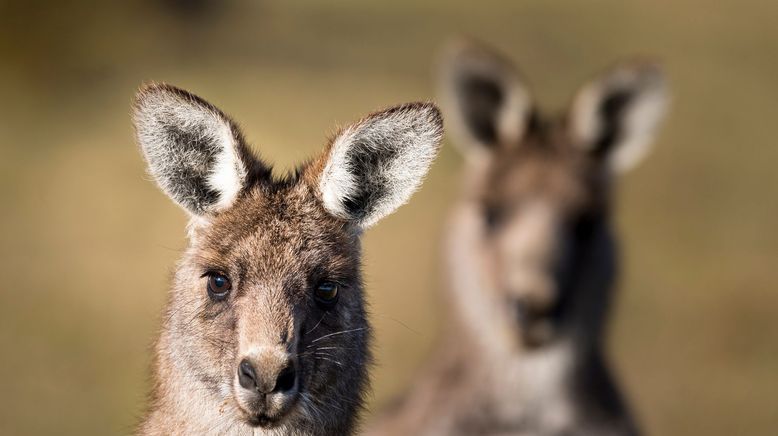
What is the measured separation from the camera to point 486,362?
7941mm

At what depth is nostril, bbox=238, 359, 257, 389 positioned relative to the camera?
3799mm

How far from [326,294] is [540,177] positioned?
3994 mm

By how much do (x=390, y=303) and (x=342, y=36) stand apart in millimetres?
5441

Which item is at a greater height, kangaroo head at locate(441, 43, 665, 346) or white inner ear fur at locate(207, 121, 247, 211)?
white inner ear fur at locate(207, 121, 247, 211)

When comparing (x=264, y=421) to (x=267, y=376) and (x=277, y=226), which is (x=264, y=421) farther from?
(x=277, y=226)

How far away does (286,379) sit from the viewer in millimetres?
3826

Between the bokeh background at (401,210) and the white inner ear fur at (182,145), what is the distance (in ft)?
25.3

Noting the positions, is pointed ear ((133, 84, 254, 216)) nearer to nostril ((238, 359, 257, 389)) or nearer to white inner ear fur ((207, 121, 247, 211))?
white inner ear fur ((207, 121, 247, 211))

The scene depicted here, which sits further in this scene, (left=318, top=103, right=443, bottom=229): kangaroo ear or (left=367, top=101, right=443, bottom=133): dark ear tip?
(left=318, top=103, right=443, bottom=229): kangaroo ear

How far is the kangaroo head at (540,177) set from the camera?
7.65 meters

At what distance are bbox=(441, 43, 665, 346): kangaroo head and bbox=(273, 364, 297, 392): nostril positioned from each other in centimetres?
376

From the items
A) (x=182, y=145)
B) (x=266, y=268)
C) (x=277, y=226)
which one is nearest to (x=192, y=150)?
(x=182, y=145)

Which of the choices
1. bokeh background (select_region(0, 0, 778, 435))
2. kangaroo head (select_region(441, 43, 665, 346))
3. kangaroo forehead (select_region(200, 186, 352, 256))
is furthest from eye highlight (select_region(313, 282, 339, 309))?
bokeh background (select_region(0, 0, 778, 435))

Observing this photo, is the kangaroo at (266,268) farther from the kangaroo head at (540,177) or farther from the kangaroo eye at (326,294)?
the kangaroo head at (540,177)
